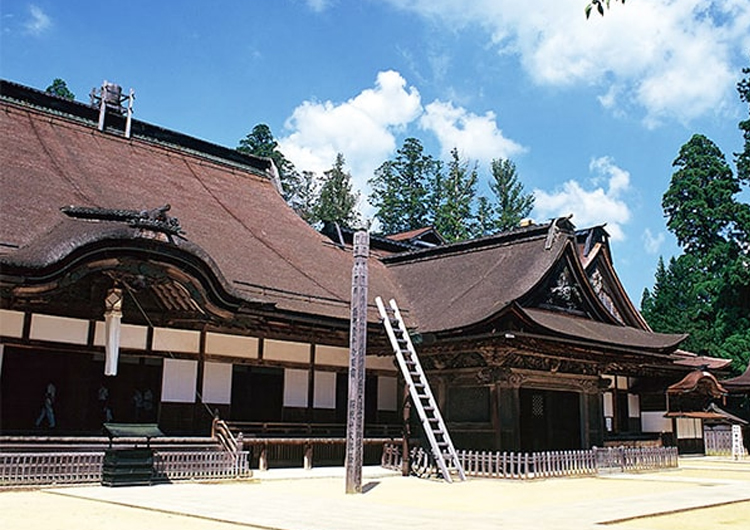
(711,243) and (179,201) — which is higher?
(711,243)

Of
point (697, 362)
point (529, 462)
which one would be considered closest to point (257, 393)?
point (529, 462)

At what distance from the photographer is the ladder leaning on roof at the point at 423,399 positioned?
1520cm

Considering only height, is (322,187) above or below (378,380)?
above

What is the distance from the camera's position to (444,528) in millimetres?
8141

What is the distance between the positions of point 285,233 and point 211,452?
8.74 m

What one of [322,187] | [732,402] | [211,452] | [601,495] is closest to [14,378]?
[211,452]

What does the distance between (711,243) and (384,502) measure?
39000mm

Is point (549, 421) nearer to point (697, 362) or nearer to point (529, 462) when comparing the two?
point (529, 462)

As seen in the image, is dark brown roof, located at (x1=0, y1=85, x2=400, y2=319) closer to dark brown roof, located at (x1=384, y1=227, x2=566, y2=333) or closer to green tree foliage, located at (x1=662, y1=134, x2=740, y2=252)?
dark brown roof, located at (x1=384, y1=227, x2=566, y2=333)

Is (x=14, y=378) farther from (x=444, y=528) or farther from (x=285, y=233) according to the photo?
(x=444, y=528)

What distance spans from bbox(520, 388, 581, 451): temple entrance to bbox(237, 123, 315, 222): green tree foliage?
123 ft

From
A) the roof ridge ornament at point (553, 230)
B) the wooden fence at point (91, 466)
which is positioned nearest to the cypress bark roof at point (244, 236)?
the roof ridge ornament at point (553, 230)

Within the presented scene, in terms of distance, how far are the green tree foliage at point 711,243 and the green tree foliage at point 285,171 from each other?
86.0 ft

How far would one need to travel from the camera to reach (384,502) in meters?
11.0
